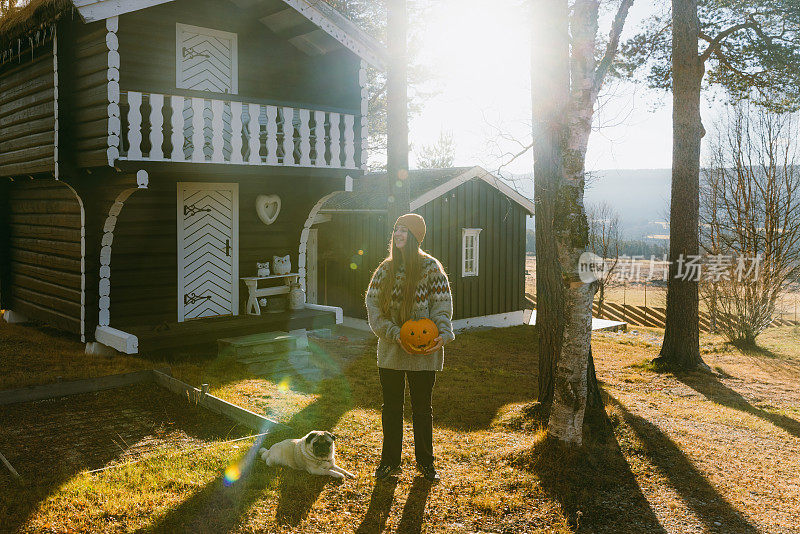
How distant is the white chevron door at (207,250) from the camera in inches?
447

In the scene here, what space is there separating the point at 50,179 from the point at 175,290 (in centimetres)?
308

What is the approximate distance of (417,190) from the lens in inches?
647

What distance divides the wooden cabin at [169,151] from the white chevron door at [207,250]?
0.08 ft

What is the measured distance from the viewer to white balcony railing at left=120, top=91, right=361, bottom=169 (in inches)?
359

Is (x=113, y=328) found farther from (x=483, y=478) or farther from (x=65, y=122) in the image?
(x=483, y=478)

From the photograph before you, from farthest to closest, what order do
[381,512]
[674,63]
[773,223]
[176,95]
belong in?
[773,223] → [674,63] → [176,95] → [381,512]

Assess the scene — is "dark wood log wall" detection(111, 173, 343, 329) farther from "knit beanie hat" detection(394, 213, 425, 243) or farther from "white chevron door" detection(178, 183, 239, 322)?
"knit beanie hat" detection(394, 213, 425, 243)

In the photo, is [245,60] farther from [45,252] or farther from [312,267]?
[312,267]

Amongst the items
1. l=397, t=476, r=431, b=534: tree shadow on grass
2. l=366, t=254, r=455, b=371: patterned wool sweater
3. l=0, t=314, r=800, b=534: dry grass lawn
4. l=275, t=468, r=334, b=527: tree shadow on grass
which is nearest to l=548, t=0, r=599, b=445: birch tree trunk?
l=0, t=314, r=800, b=534: dry grass lawn

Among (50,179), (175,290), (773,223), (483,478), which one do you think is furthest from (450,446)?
(773,223)

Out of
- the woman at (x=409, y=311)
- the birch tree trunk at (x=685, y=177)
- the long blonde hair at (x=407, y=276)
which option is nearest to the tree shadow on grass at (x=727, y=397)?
the birch tree trunk at (x=685, y=177)

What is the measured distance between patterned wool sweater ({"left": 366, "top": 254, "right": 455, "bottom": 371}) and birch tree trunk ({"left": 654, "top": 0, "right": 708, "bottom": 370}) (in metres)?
8.54

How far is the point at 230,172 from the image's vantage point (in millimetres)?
10070

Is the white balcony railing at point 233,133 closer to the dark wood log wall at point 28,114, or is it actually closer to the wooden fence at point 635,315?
the dark wood log wall at point 28,114
